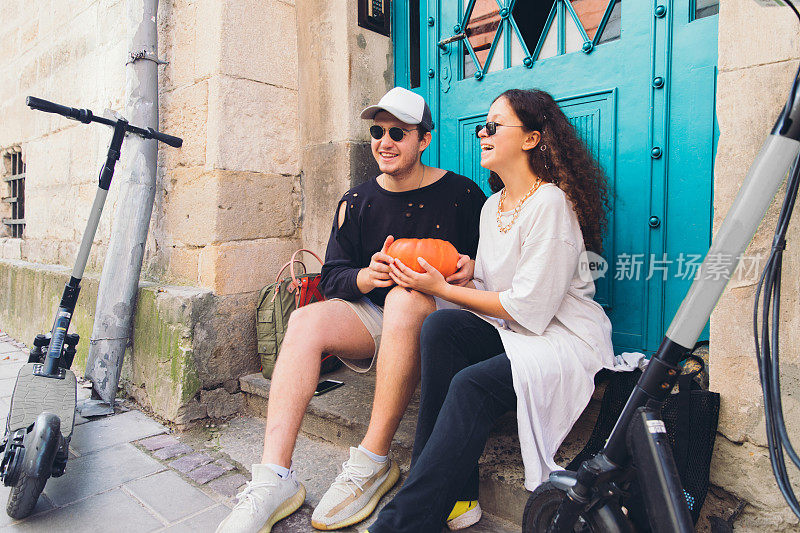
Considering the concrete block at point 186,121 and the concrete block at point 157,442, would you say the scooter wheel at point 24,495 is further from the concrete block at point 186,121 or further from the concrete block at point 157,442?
the concrete block at point 186,121

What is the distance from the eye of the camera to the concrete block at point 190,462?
8.84 feet

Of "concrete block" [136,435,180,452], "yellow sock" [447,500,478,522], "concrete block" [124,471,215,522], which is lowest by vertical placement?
"concrete block" [124,471,215,522]

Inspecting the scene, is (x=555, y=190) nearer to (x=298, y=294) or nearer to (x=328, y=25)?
(x=298, y=294)

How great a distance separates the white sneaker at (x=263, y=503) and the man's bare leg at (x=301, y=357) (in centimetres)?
7

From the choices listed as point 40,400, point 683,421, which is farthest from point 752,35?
point 40,400

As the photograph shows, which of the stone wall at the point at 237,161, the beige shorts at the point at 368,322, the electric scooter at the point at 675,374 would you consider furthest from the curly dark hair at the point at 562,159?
the stone wall at the point at 237,161

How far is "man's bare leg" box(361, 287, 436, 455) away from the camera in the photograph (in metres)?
2.19

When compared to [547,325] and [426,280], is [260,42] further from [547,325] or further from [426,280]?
[547,325]

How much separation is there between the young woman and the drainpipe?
6.43 ft

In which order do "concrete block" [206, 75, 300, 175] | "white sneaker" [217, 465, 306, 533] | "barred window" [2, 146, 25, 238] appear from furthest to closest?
"barred window" [2, 146, 25, 238] → "concrete block" [206, 75, 300, 175] → "white sneaker" [217, 465, 306, 533]

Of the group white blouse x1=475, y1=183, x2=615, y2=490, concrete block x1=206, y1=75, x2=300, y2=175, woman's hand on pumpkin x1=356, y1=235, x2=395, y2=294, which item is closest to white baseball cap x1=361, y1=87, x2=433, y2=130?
woman's hand on pumpkin x1=356, y1=235, x2=395, y2=294

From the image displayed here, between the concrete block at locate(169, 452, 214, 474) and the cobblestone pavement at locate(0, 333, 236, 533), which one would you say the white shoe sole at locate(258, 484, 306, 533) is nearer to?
the cobblestone pavement at locate(0, 333, 236, 533)

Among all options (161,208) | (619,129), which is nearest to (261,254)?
(161,208)

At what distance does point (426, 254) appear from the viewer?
237 centimetres
